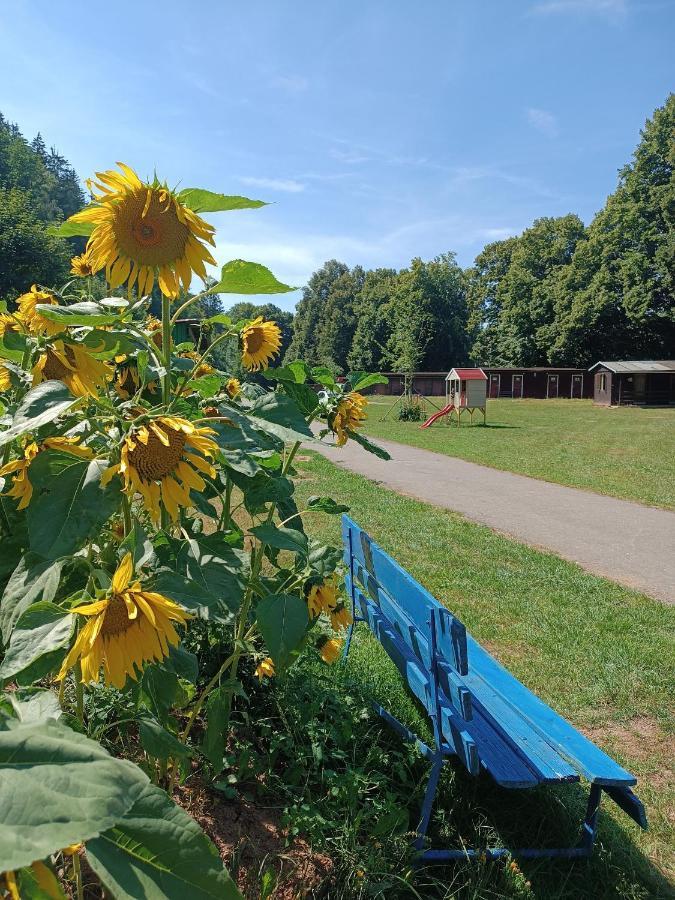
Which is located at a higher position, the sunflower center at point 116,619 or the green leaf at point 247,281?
the green leaf at point 247,281

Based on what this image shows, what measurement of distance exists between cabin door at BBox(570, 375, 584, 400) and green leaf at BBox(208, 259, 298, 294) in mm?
42499

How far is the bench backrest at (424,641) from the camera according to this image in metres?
2.08

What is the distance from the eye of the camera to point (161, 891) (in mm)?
518

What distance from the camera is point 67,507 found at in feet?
3.44

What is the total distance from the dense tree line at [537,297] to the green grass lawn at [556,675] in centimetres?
1959

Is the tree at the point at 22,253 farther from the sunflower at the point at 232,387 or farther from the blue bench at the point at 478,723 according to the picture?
the sunflower at the point at 232,387

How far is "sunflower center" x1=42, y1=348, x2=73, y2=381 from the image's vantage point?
1.25m

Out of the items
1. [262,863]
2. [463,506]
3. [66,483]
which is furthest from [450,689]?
[463,506]

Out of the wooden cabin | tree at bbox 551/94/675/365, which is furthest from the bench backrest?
the wooden cabin

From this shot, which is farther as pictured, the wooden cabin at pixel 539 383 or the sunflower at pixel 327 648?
the wooden cabin at pixel 539 383

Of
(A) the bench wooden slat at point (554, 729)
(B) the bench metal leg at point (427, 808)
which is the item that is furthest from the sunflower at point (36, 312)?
(A) the bench wooden slat at point (554, 729)

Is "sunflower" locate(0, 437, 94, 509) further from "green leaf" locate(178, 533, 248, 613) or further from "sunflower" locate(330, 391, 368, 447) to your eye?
"sunflower" locate(330, 391, 368, 447)

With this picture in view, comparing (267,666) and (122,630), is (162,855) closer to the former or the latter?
(122,630)

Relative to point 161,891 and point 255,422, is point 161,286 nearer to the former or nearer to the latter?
point 255,422
